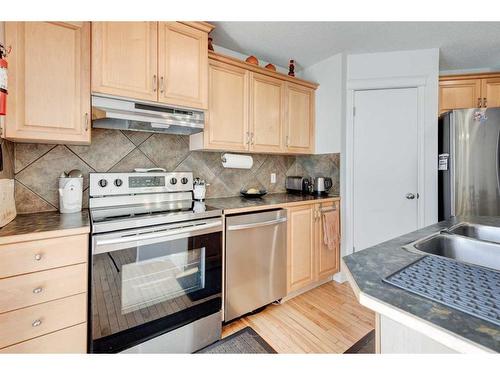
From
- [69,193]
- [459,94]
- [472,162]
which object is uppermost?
[459,94]

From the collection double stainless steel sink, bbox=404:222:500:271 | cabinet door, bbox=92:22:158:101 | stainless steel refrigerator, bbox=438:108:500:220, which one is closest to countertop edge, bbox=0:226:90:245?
cabinet door, bbox=92:22:158:101

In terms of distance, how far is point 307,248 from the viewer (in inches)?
90.9

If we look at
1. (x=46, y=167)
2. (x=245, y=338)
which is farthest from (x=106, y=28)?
(x=245, y=338)

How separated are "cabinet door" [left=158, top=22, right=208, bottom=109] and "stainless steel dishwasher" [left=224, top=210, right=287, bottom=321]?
939 mm

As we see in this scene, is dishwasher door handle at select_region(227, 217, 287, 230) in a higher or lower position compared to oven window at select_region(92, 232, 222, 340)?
higher

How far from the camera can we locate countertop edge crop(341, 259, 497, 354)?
1.34ft

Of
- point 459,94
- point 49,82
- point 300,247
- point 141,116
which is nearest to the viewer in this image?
point 49,82

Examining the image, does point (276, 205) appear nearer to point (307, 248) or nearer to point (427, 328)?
point (307, 248)

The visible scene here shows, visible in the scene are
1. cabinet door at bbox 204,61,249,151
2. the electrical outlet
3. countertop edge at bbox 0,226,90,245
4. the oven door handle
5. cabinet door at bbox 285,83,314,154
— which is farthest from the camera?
the electrical outlet

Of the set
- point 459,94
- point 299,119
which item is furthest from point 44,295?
point 459,94

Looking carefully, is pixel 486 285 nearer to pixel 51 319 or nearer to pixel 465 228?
pixel 465 228

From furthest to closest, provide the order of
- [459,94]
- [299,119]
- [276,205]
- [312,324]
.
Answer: [459,94]
[299,119]
[276,205]
[312,324]

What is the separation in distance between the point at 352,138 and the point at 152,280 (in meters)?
2.32

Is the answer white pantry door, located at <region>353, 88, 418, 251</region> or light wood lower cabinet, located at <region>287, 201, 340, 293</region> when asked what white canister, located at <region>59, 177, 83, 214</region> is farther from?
white pantry door, located at <region>353, 88, 418, 251</region>
